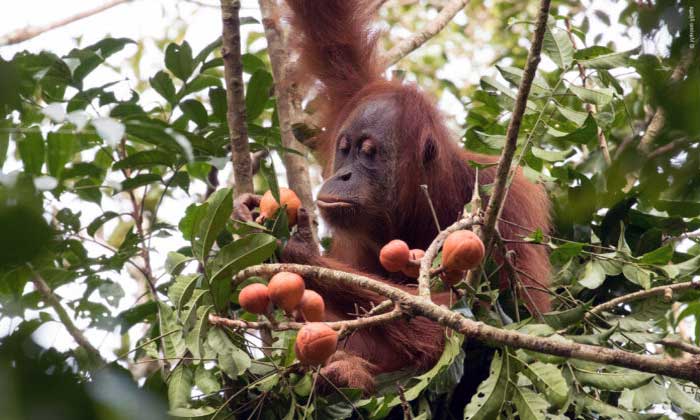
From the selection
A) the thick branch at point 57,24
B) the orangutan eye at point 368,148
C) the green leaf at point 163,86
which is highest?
the thick branch at point 57,24

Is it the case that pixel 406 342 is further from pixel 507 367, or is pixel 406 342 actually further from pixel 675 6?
pixel 675 6

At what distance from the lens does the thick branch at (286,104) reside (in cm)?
497

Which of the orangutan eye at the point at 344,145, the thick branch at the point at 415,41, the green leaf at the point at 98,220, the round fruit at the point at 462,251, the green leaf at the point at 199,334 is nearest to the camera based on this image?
the round fruit at the point at 462,251

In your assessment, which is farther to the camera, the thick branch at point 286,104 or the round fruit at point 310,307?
the thick branch at point 286,104

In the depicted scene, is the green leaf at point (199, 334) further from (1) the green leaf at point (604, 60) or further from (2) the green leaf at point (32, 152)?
(1) the green leaf at point (604, 60)

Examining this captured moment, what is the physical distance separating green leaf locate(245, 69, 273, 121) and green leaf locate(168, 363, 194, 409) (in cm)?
205

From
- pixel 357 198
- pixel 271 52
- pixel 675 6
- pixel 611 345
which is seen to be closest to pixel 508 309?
pixel 611 345

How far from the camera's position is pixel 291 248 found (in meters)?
4.09

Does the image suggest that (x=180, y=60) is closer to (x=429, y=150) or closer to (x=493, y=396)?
(x=429, y=150)

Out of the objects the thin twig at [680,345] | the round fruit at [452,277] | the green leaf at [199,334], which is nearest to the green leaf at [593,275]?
the round fruit at [452,277]

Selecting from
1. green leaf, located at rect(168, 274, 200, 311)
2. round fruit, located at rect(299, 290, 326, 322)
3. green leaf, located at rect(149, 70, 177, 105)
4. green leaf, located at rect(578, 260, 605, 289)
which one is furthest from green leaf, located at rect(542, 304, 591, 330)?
green leaf, located at rect(149, 70, 177, 105)

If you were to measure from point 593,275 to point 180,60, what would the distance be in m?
2.49

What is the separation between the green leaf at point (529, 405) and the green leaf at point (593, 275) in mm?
1135

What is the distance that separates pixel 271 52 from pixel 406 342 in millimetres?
2245
